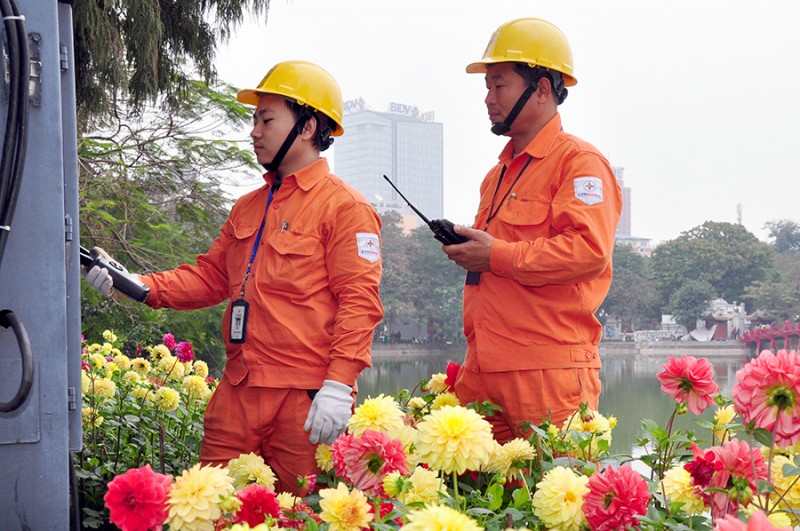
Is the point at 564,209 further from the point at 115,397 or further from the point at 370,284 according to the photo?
the point at 115,397

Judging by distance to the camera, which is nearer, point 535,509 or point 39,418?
point 535,509

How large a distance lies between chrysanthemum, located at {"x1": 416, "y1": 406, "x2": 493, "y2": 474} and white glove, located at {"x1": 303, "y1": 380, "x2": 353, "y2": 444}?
42.8 inches

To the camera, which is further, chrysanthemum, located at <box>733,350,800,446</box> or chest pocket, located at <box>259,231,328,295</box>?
chest pocket, located at <box>259,231,328,295</box>

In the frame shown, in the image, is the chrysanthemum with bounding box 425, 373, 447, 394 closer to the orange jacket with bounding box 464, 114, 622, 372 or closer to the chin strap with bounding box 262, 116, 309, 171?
the orange jacket with bounding box 464, 114, 622, 372

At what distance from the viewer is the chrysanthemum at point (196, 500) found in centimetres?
153

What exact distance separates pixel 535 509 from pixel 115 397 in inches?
114

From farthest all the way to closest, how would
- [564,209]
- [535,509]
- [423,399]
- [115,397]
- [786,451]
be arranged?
[115,397] < [423,399] < [564,209] < [786,451] < [535,509]

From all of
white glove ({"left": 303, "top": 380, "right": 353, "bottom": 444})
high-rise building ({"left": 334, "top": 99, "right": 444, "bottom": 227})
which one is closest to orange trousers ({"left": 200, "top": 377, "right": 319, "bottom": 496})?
white glove ({"left": 303, "top": 380, "right": 353, "bottom": 444})

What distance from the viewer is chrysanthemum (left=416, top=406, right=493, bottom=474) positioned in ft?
5.14

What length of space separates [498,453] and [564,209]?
827 mm

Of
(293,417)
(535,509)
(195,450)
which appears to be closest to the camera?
(535,509)

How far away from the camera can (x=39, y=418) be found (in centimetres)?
204

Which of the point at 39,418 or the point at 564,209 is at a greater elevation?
the point at 564,209

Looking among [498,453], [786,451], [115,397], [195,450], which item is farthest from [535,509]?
[115,397]
